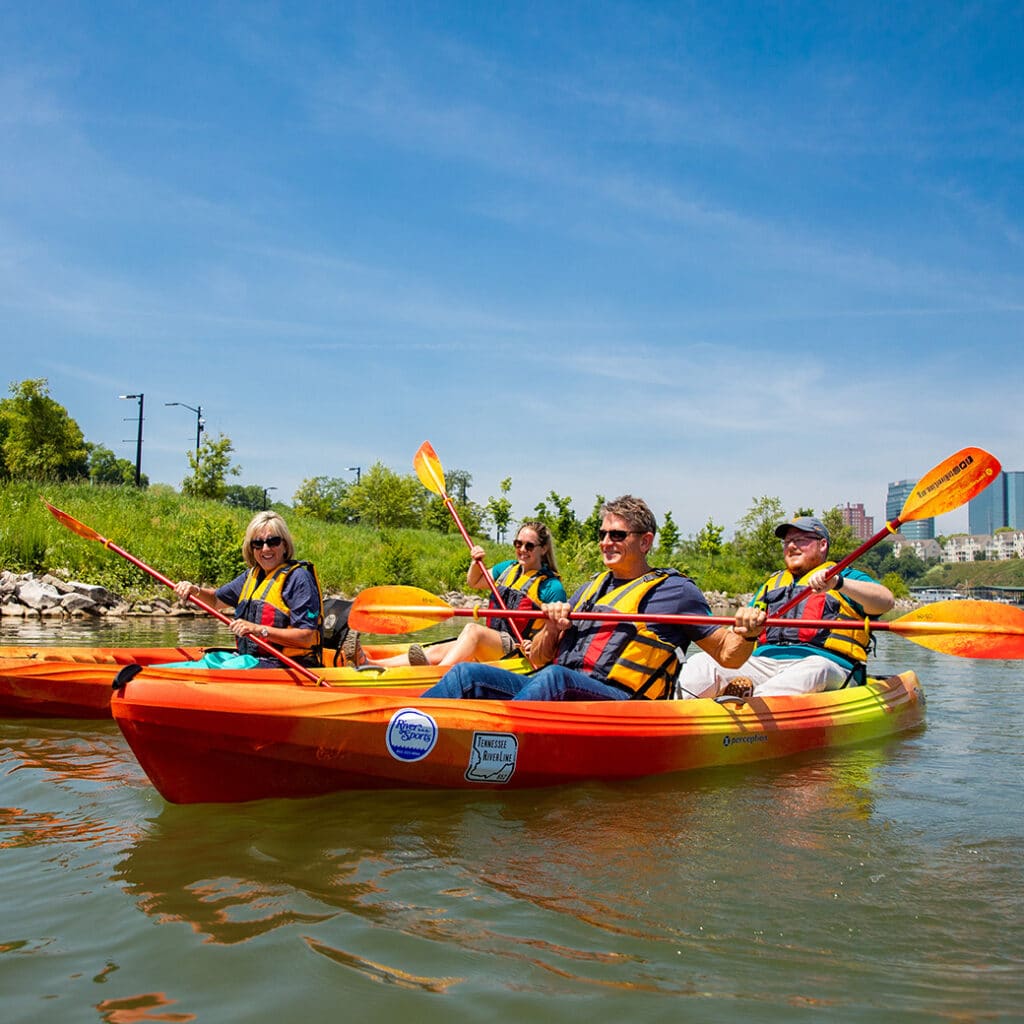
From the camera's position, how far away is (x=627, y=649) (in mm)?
4336

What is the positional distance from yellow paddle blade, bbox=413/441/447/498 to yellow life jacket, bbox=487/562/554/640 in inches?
68.8

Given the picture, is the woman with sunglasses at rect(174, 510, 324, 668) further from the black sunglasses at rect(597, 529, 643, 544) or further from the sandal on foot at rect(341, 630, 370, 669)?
the black sunglasses at rect(597, 529, 643, 544)

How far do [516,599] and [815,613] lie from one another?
1.93 m

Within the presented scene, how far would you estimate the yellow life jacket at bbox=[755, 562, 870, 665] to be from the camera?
18.7 feet

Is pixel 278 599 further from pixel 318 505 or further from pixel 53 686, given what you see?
pixel 318 505

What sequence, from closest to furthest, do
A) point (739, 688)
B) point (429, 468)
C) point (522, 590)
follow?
1. point (739, 688)
2. point (522, 590)
3. point (429, 468)

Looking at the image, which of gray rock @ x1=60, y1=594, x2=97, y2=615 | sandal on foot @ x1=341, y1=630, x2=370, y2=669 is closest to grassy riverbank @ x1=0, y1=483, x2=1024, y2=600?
gray rock @ x1=60, y1=594, x2=97, y2=615

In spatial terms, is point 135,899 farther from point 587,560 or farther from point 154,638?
point 587,560

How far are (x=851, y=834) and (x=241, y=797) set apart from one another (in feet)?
7.99

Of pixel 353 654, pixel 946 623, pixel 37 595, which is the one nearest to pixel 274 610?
pixel 353 654

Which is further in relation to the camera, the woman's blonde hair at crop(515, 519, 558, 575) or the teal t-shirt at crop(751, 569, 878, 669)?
the woman's blonde hair at crop(515, 519, 558, 575)

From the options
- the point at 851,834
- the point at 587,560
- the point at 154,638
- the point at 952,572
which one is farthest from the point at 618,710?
the point at 952,572

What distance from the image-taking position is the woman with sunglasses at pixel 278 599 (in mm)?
4949

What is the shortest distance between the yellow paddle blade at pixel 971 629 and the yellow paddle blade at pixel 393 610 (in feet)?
8.14
